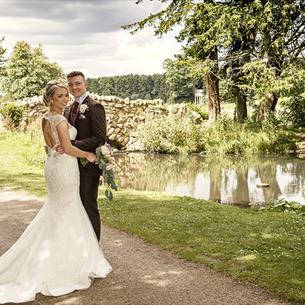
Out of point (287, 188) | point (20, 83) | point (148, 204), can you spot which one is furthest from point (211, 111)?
point (20, 83)

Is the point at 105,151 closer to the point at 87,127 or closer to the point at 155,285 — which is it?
the point at 87,127

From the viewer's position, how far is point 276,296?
15.5 ft

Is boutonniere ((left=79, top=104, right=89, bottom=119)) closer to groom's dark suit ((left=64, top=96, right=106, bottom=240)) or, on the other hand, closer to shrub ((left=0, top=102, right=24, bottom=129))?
groom's dark suit ((left=64, top=96, right=106, bottom=240))

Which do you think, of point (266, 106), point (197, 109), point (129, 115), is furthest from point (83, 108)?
point (197, 109)

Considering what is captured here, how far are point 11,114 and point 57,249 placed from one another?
19346mm

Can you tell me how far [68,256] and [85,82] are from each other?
2.01m

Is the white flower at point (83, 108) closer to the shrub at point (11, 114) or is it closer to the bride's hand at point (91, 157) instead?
the bride's hand at point (91, 157)

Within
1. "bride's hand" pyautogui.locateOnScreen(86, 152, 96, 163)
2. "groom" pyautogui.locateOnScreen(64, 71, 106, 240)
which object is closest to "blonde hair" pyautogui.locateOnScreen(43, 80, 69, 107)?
"groom" pyautogui.locateOnScreen(64, 71, 106, 240)

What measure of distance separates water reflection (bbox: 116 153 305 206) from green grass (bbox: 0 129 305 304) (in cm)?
304

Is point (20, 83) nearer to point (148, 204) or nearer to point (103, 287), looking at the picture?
point (148, 204)

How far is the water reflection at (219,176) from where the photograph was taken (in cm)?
1320

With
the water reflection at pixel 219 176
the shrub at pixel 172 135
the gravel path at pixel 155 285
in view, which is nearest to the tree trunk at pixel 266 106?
the shrub at pixel 172 135

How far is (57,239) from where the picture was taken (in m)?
4.88

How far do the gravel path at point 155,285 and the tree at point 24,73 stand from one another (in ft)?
162
